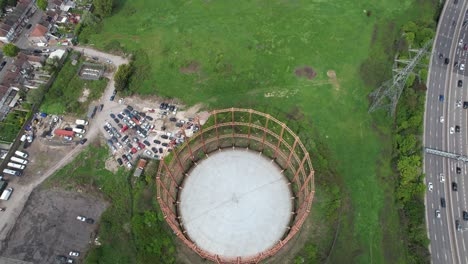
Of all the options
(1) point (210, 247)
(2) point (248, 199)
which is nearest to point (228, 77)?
(2) point (248, 199)

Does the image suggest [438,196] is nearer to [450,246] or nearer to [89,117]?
[450,246]

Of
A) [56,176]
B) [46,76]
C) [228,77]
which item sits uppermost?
[228,77]

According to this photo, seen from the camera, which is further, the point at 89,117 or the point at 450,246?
the point at 89,117

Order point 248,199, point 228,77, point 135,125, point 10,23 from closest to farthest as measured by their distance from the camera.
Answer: point 248,199
point 135,125
point 228,77
point 10,23

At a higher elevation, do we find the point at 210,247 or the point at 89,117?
the point at 89,117

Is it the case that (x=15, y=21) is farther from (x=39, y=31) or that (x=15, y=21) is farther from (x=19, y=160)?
(x=19, y=160)

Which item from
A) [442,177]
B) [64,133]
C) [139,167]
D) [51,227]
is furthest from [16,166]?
[442,177]

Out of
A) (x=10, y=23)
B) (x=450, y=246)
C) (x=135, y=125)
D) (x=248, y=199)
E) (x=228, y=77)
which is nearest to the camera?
(x=450, y=246)
